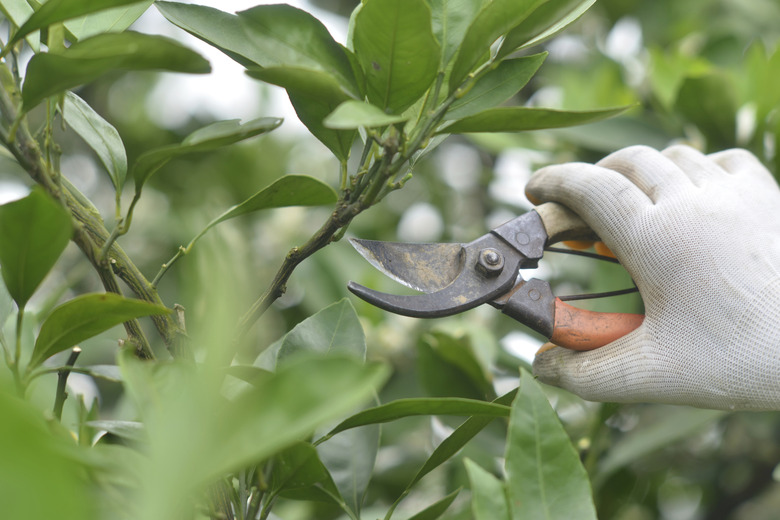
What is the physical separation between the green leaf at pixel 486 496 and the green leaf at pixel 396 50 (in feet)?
0.97

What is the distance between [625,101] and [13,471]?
1423 millimetres

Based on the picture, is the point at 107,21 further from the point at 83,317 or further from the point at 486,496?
the point at 486,496

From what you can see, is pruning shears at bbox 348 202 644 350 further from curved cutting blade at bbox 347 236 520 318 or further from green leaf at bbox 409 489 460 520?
green leaf at bbox 409 489 460 520

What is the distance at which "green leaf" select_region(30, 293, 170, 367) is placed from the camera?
54 cm

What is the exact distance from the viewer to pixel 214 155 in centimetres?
203

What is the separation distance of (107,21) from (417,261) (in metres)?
0.38

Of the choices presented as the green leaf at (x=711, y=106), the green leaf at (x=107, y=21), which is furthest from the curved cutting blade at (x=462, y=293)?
the green leaf at (x=711, y=106)

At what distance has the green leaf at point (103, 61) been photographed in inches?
19.3

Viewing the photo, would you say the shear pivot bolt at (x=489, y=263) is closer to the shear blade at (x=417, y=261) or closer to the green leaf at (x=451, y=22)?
the shear blade at (x=417, y=261)

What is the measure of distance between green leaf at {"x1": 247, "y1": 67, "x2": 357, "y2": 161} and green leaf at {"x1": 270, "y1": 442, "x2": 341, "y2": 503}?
261 millimetres

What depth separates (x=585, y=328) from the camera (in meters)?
0.81

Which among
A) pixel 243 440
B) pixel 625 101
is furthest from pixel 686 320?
pixel 625 101

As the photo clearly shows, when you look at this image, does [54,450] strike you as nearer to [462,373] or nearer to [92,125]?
[92,125]

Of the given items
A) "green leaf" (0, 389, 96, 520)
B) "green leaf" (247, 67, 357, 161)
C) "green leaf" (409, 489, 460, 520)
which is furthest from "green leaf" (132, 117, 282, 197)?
"green leaf" (409, 489, 460, 520)
